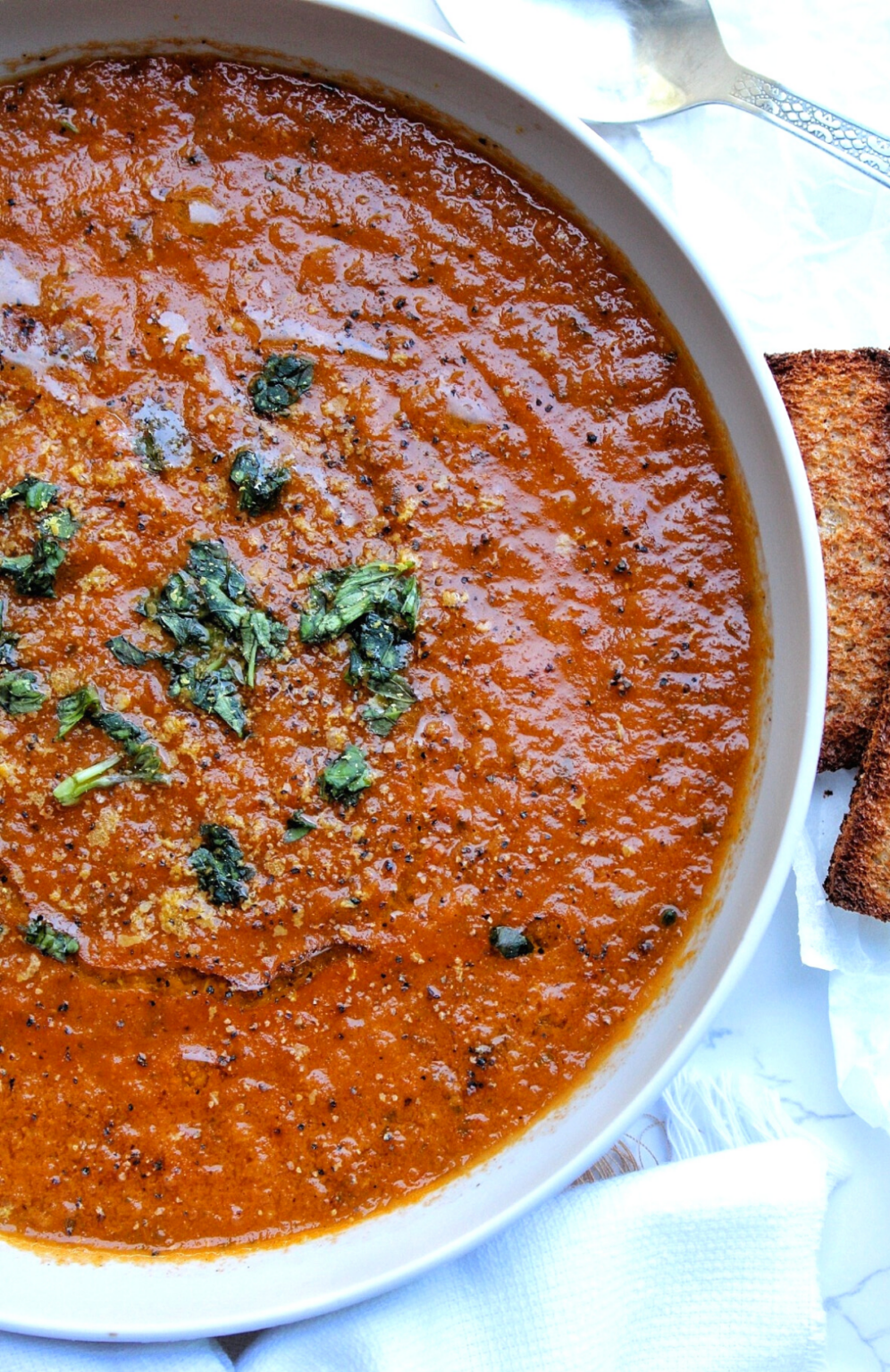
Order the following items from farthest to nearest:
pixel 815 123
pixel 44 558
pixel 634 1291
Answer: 1. pixel 815 123
2. pixel 634 1291
3. pixel 44 558

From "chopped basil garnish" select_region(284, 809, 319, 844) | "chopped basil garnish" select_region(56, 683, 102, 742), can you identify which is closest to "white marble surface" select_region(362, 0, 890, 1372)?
"chopped basil garnish" select_region(284, 809, 319, 844)

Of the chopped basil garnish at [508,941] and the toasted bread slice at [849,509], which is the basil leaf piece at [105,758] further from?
the toasted bread slice at [849,509]

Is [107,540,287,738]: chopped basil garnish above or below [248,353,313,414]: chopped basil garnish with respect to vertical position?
below

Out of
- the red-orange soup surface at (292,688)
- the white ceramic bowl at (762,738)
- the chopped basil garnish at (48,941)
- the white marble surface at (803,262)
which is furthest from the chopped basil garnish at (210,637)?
the white marble surface at (803,262)

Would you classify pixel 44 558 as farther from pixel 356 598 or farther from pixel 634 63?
pixel 634 63

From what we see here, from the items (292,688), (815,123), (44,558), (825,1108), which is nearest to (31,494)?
(44,558)

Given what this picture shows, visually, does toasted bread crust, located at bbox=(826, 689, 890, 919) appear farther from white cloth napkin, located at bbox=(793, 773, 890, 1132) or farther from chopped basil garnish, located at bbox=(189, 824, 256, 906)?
chopped basil garnish, located at bbox=(189, 824, 256, 906)

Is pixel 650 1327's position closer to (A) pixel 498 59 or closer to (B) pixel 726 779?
(B) pixel 726 779
